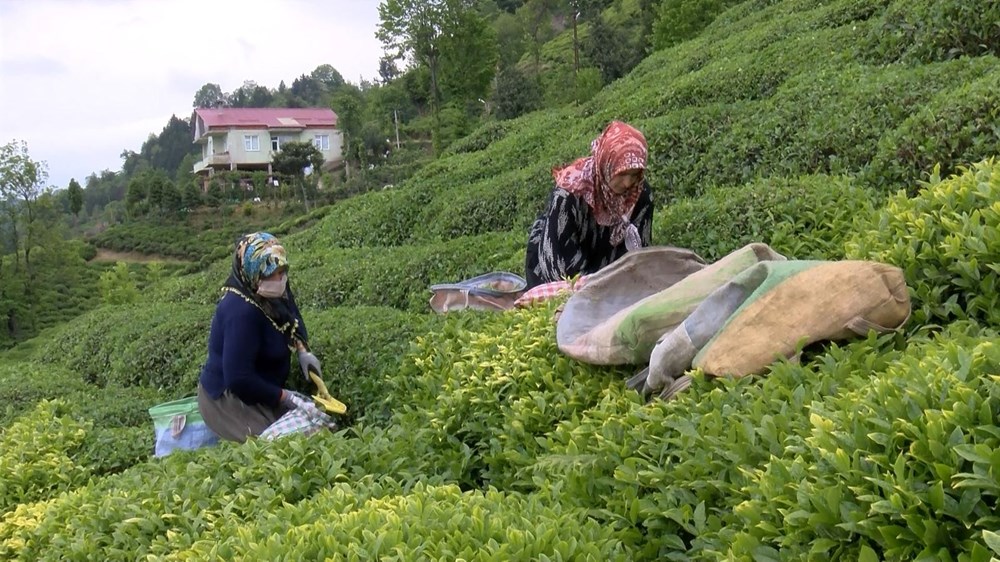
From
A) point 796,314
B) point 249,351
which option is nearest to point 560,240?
point 249,351

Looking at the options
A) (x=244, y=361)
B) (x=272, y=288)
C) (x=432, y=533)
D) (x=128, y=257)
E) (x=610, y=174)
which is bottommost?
(x=128, y=257)

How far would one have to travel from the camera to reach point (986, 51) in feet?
20.0

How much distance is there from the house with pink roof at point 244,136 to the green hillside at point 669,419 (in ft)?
144

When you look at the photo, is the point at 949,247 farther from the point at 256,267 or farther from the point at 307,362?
the point at 307,362

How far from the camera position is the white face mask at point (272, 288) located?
422 cm

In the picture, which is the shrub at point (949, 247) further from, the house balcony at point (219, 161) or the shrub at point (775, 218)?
the house balcony at point (219, 161)

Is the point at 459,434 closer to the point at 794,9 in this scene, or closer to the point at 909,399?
the point at 909,399

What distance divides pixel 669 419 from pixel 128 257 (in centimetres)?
4227

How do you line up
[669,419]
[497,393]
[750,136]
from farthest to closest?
[750,136]
[497,393]
[669,419]

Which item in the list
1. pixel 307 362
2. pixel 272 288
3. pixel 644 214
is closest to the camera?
pixel 272 288

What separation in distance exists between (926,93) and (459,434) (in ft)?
13.0

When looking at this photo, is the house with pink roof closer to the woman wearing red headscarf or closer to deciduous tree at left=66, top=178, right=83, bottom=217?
deciduous tree at left=66, top=178, right=83, bottom=217

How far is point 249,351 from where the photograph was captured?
412 cm

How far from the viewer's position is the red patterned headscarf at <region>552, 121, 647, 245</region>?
4.01 m
